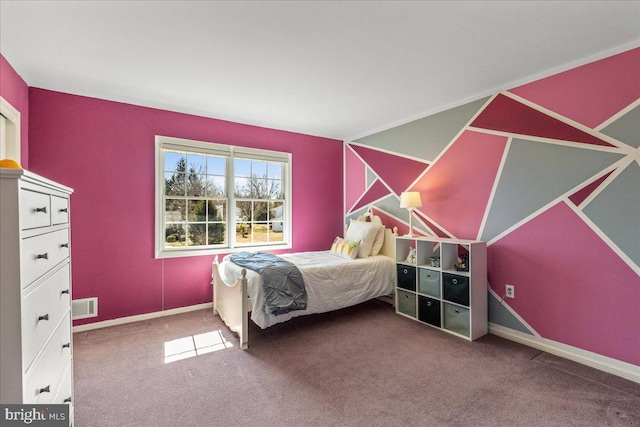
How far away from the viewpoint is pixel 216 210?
157 inches

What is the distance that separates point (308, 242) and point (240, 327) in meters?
2.14

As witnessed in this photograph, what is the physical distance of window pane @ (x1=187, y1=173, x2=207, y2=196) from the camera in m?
→ 3.80

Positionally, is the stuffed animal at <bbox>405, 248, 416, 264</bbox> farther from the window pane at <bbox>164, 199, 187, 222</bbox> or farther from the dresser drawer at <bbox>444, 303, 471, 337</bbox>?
the window pane at <bbox>164, 199, 187, 222</bbox>

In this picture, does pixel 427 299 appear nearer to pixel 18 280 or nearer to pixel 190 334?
pixel 190 334

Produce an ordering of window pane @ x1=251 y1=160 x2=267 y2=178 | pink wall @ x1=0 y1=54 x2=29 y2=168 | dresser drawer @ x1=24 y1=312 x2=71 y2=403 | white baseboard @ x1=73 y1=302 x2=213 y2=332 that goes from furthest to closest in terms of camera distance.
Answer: window pane @ x1=251 y1=160 x2=267 y2=178, white baseboard @ x1=73 y1=302 x2=213 y2=332, pink wall @ x1=0 y1=54 x2=29 y2=168, dresser drawer @ x1=24 y1=312 x2=71 y2=403

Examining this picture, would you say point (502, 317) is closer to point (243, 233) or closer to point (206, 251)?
point (243, 233)

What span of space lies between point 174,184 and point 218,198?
1.82ft

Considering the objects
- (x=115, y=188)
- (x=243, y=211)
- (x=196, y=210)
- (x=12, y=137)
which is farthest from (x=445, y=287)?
(x=12, y=137)

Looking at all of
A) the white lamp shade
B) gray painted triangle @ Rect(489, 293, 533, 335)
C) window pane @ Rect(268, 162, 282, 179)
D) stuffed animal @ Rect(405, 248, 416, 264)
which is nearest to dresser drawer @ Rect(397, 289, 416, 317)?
stuffed animal @ Rect(405, 248, 416, 264)

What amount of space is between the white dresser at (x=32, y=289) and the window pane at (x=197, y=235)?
7.83 ft

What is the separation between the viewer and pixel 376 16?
6.36 ft

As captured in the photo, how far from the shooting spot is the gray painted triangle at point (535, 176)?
8.26ft

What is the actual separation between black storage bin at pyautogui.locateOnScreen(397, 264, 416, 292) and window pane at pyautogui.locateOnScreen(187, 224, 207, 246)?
8.33ft

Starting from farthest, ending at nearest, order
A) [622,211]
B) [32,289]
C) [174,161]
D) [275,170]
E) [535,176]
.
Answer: [275,170] < [174,161] < [535,176] < [622,211] < [32,289]
